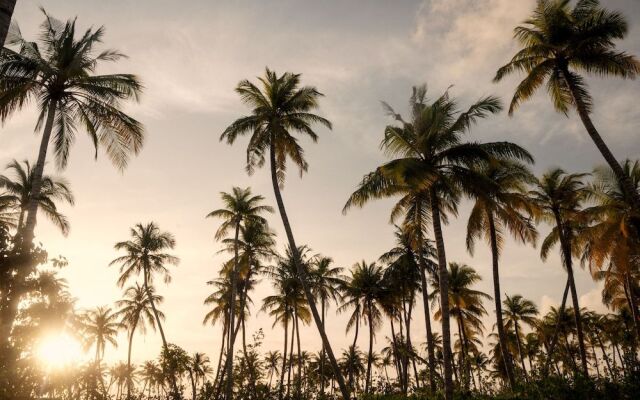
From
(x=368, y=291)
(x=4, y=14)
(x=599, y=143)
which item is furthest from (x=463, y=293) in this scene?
(x=4, y=14)

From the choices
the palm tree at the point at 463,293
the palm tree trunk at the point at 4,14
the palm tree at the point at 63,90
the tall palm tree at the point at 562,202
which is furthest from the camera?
the palm tree at the point at 463,293

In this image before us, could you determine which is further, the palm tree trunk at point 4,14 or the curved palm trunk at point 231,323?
the curved palm trunk at point 231,323

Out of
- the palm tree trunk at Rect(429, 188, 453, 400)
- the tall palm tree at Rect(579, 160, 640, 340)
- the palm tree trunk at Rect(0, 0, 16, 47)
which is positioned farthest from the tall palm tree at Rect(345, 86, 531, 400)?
the palm tree trunk at Rect(0, 0, 16, 47)

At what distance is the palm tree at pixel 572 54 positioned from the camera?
52.5 feet

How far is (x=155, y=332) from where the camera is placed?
121 feet

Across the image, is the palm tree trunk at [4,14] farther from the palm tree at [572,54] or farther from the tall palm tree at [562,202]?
the tall palm tree at [562,202]

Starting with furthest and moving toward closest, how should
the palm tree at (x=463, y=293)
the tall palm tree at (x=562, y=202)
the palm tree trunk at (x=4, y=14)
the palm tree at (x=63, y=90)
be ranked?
the palm tree at (x=463, y=293) < the tall palm tree at (x=562, y=202) < the palm tree at (x=63, y=90) < the palm tree trunk at (x=4, y=14)

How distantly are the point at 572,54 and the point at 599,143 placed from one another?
12.8 feet

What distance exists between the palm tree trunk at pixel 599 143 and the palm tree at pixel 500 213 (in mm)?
2917

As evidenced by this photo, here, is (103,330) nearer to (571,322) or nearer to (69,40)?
(69,40)

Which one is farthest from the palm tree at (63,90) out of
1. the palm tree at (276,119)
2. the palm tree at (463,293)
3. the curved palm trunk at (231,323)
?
the palm tree at (463,293)

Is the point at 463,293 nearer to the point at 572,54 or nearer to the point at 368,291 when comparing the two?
the point at 368,291

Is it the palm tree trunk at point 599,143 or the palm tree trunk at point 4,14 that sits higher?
the palm tree trunk at point 599,143

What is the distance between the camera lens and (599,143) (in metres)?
16.2
